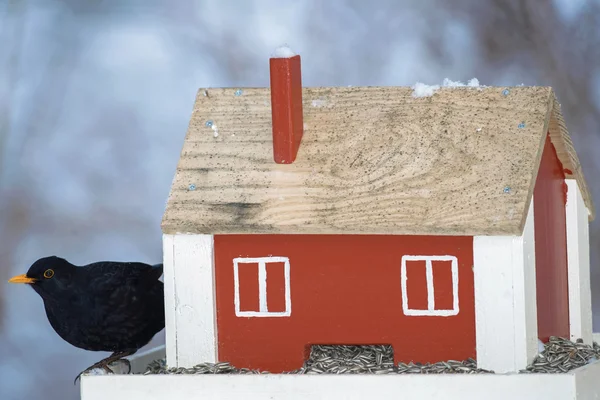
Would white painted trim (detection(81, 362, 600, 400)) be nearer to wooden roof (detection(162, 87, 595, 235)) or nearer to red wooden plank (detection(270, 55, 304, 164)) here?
wooden roof (detection(162, 87, 595, 235))

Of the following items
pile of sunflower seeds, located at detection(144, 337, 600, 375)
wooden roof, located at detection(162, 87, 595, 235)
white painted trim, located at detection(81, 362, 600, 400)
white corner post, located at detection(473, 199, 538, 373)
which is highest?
wooden roof, located at detection(162, 87, 595, 235)

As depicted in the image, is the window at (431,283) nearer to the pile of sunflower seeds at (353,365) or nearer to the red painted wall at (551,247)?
the pile of sunflower seeds at (353,365)

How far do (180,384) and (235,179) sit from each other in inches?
22.7

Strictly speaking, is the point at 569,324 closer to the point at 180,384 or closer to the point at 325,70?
the point at 180,384

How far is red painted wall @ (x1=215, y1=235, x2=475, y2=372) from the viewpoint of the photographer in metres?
3.35

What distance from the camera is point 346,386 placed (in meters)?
3.18

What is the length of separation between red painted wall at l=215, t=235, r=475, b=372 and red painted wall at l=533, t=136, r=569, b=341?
0.38 m

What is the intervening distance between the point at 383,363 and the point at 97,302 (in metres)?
0.83

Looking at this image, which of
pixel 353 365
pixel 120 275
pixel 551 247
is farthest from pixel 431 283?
pixel 120 275

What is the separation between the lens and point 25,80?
17.5 feet

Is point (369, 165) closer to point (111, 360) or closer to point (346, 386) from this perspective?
point (346, 386)

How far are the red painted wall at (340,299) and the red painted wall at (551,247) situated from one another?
384 mm

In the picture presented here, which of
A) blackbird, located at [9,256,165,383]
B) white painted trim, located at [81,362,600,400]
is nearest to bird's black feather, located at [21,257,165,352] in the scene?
blackbird, located at [9,256,165,383]

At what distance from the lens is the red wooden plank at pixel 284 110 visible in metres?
3.43
